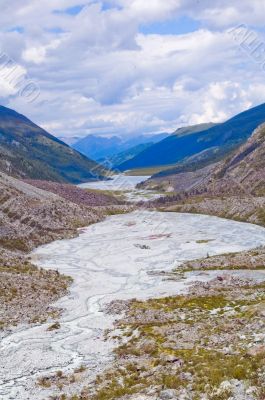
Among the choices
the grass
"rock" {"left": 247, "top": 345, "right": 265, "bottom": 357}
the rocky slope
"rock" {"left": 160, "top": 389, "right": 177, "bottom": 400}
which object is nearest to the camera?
"rock" {"left": 160, "top": 389, "right": 177, "bottom": 400}

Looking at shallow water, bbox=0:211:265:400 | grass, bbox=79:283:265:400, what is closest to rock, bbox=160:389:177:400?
grass, bbox=79:283:265:400

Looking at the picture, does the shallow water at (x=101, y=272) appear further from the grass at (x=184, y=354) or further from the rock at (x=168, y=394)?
the rock at (x=168, y=394)

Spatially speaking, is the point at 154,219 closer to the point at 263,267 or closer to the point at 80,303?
the point at 263,267

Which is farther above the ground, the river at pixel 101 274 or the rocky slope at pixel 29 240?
the rocky slope at pixel 29 240

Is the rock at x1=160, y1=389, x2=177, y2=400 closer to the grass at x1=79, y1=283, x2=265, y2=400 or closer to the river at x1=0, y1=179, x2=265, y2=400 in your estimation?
the grass at x1=79, y1=283, x2=265, y2=400

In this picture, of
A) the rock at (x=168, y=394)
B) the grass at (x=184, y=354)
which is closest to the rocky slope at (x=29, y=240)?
the grass at (x=184, y=354)

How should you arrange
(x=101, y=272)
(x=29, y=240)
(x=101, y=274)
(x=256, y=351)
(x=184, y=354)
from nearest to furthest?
1. (x=256, y=351)
2. (x=184, y=354)
3. (x=101, y=274)
4. (x=101, y=272)
5. (x=29, y=240)

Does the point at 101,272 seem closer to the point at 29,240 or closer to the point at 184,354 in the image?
the point at 29,240

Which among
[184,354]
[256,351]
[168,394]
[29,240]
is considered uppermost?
[29,240]

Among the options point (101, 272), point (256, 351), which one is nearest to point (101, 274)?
point (101, 272)
